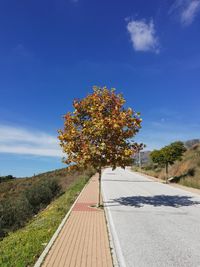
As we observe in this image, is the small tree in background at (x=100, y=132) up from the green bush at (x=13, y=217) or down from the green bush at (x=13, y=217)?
up

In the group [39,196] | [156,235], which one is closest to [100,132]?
[156,235]

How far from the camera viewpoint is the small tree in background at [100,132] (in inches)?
676

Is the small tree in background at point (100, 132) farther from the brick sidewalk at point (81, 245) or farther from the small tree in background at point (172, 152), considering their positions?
the small tree in background at point (172, 152)

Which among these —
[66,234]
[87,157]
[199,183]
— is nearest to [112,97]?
[87,157]

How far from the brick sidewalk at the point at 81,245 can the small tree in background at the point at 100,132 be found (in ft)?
13.0

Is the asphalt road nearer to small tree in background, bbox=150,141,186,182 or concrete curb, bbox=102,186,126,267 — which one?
concrete curb, bbox=102,186,126,267

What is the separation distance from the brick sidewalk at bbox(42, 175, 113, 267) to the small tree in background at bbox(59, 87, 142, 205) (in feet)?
13.0

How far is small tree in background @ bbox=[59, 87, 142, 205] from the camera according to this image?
17.2m

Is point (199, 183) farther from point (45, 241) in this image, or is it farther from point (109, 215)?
point (45, 241)

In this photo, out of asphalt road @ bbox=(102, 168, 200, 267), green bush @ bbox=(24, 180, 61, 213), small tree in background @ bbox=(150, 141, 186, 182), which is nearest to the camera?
asphalt road @ bbox=(102, 168, 200, 267)

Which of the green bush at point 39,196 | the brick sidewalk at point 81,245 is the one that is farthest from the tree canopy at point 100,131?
Result: the green bush at point 39,196

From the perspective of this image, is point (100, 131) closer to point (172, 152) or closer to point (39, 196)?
point (39, 196)

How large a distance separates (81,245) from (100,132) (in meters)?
8.23

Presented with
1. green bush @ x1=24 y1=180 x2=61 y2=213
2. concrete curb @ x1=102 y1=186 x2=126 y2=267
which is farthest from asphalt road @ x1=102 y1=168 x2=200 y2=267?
green bush @ x1=24 y1=180 x2=61 y2=213
